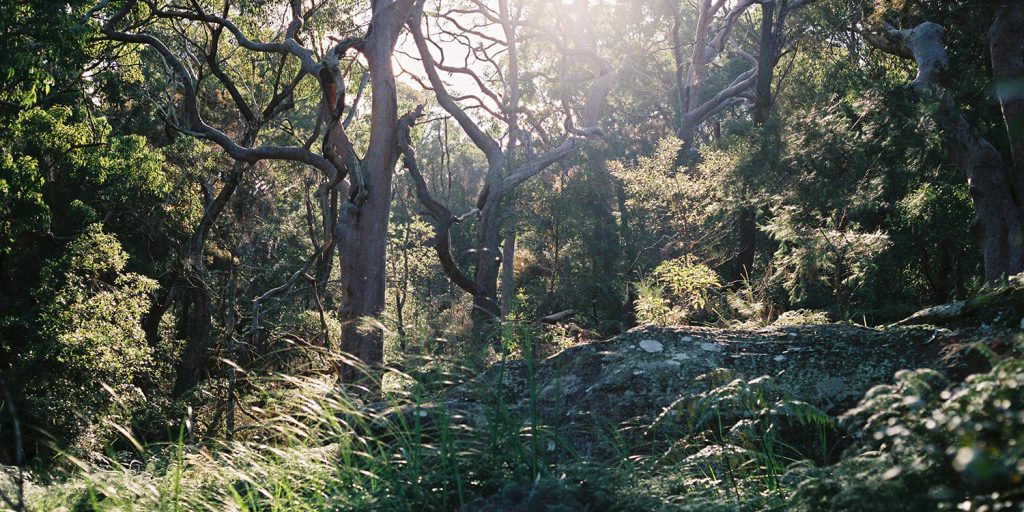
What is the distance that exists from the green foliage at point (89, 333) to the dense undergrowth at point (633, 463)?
9292 millimetres

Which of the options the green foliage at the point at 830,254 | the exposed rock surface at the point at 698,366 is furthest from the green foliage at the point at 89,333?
the green foliage at the point at 830,254

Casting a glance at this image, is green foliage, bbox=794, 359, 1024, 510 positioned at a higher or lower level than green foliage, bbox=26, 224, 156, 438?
lower

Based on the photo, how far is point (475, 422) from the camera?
3.67 meters

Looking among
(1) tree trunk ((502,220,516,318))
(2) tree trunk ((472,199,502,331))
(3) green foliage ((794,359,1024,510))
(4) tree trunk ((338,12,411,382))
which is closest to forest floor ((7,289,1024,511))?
(3) green foliage ((794,359,1024,510))

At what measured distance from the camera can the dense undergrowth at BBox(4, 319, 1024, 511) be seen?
190cm

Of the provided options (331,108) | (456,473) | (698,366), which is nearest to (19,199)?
(331,108)

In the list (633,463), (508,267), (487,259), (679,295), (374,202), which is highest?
(508,267)

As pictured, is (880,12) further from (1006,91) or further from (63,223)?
(63,223)

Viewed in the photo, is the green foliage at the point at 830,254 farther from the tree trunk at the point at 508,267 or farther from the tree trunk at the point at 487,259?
the tree trunk at the point at 508,267

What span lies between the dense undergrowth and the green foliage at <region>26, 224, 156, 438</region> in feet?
30.5

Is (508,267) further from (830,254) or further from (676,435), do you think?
(676,435)

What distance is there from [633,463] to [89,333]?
12.0 m

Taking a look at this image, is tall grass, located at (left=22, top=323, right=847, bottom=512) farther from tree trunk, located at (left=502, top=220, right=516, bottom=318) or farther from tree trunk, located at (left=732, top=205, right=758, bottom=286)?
tree trunk, located at (left=502, top=220, right=516, bottom=318)

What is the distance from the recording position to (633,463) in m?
3.05
